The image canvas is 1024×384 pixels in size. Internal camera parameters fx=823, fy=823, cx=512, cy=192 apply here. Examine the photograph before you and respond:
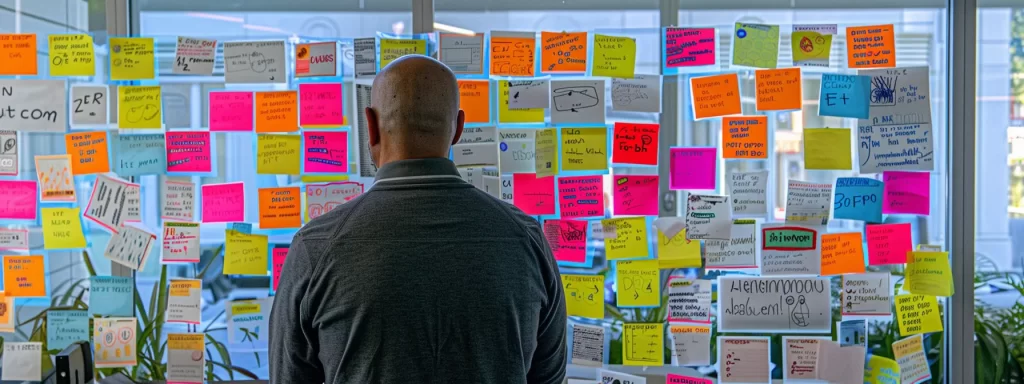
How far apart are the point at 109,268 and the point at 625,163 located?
5.61ft

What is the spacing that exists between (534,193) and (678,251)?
1.62 feet

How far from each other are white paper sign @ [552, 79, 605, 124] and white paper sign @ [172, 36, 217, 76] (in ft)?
3.60

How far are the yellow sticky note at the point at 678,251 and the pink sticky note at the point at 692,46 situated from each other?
53 centimetres

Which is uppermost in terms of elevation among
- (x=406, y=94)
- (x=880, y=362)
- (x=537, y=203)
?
(x=406, y=94)

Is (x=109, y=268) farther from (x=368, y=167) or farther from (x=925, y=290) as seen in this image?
(x=925, y=290)

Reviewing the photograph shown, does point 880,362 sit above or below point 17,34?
below

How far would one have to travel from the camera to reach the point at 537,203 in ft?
8.50

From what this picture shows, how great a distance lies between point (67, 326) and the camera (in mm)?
2662

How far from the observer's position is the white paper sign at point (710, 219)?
260 centimetres

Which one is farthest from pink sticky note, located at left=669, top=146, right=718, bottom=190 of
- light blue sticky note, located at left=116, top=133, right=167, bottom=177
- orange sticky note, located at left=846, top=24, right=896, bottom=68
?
light blue sticky note, located at left=116, top=133, right=167, bottom=177

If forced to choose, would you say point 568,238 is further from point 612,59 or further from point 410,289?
point 410,289

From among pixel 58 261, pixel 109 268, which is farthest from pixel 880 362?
pixel 58 261

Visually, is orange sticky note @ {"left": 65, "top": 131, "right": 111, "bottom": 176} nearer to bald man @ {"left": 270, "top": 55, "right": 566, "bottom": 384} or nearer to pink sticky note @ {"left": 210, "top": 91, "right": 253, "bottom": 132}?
pink sticky note @ {"left": 210, "top": 91, "right": 253, "bottom": 132}

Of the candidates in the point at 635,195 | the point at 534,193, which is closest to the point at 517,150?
the point at 534,193
